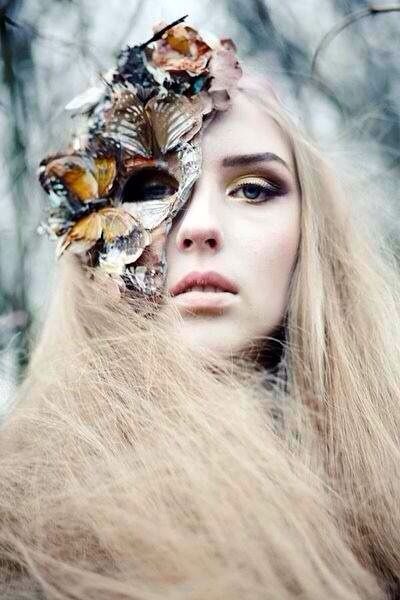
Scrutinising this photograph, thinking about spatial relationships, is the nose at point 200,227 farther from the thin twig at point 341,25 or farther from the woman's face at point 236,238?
the thin twig at point 341,25

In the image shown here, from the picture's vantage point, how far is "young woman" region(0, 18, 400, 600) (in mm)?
467

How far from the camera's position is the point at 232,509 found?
48 cm

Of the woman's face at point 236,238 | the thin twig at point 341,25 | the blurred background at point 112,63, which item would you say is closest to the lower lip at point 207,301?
the woman's face at point 236,238

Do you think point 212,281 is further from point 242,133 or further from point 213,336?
point 242,133

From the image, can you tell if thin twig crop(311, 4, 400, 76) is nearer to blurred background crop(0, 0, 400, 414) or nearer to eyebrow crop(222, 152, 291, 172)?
blurred background crop(0, 0, 400, 414)

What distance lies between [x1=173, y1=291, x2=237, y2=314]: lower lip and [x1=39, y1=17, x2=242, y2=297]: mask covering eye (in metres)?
0.04

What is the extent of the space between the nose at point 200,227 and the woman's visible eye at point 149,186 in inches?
1.4

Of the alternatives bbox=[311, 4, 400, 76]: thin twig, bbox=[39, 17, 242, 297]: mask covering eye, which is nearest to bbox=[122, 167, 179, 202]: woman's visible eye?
bbox=[39, 17, 242, 297]: mask covering eye

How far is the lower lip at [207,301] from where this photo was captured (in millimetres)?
640

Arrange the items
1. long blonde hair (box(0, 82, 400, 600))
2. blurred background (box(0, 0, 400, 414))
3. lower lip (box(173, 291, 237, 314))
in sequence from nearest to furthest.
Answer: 1. long blonde hair (box(0, 82, 400, 600))
2. lower lip (box(173, 291, 237, 314))
3. blurred background (box(0, 0, 400, 414))

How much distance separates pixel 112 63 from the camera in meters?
0.97

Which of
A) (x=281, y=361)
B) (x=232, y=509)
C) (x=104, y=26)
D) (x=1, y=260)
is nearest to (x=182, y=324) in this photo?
(x=281, y=361)

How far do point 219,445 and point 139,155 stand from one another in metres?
0.32

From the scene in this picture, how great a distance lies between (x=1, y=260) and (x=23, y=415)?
51cm
